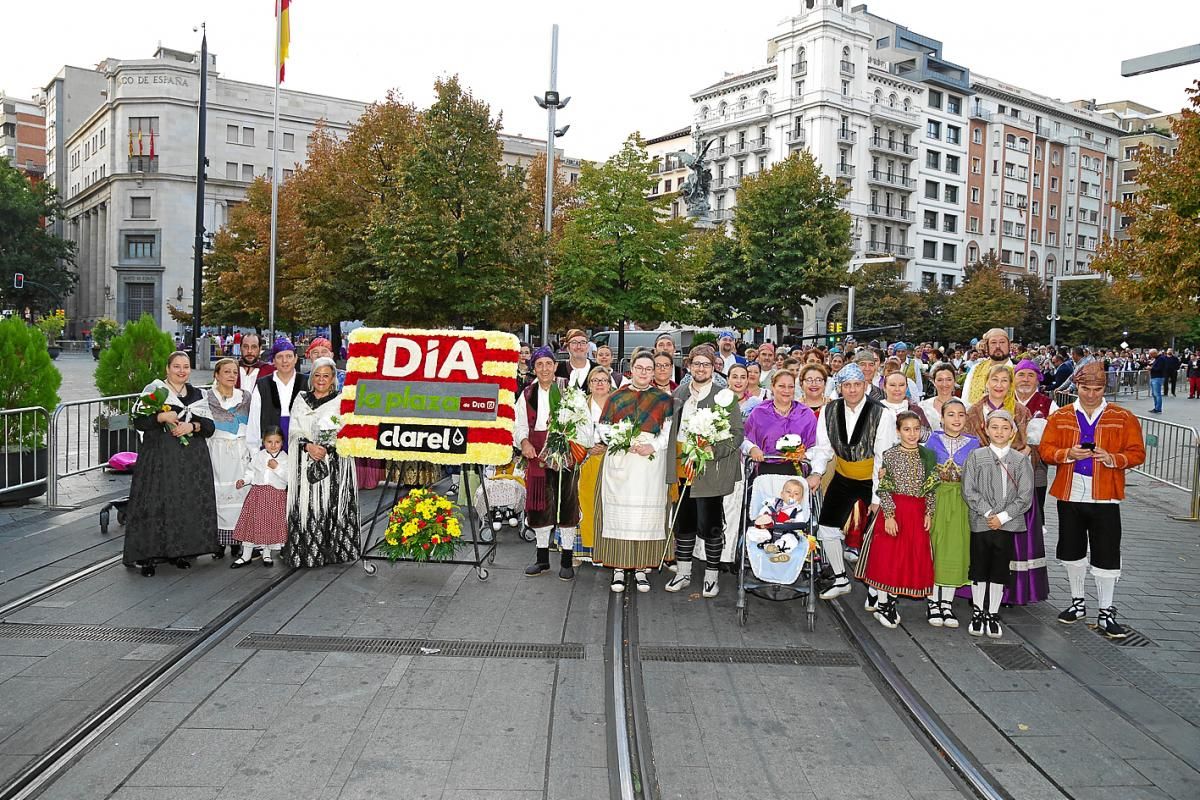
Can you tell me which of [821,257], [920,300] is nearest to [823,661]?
[821,257]

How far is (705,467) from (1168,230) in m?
11.3

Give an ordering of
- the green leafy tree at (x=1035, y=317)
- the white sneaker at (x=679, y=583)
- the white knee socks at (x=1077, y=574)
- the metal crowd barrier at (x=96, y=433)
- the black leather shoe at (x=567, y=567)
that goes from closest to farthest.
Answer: the white knee socks at (x=1077, y=574)
the white sneaker at (x=679, y=583)
the black leather shoe at (x=567, y=567)
the metal crowd barrier at (x=96, y=433)
the green leafy tree at (x=1035, y=317)

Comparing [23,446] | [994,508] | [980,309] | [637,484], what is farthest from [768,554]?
[980,309]

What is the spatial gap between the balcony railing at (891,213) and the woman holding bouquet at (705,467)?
246 ft

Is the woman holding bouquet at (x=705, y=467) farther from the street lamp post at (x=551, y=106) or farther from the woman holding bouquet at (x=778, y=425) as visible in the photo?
the street lamp post at (x=551, y=106)

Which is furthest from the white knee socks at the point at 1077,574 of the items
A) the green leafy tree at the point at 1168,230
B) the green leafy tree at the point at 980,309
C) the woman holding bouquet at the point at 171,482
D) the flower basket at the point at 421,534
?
the green leafy tree at the point at 980,309

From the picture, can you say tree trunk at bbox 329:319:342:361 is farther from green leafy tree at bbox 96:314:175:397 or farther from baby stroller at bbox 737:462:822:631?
baby stroller at bbox 737:462:822:631

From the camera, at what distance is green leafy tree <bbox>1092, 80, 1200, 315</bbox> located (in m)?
15.1

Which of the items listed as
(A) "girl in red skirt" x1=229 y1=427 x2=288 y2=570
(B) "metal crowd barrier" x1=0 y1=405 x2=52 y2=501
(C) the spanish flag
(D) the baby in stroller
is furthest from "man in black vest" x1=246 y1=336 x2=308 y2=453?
(C) the spanish flag

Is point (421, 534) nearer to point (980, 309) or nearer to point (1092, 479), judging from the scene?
point (1092, 479)

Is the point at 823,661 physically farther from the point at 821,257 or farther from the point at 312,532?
the point at 821,257

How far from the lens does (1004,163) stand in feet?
289

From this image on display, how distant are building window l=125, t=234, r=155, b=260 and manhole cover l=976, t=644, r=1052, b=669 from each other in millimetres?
77587

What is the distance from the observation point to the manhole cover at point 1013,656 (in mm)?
6633
